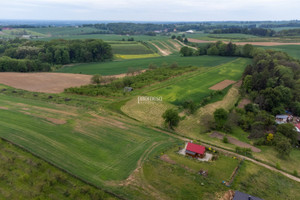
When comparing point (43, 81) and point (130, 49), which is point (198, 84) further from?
point (130, 49)

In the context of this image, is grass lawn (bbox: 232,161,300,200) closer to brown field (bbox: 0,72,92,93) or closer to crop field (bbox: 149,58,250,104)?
crop field (bbox: 149,58,250,104)

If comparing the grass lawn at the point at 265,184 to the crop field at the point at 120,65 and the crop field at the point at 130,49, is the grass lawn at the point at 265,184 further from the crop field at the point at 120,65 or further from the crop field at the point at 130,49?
the crop field at the point at 130,49

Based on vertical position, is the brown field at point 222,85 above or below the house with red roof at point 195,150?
above

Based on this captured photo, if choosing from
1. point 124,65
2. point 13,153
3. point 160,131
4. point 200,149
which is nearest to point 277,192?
point 200,149

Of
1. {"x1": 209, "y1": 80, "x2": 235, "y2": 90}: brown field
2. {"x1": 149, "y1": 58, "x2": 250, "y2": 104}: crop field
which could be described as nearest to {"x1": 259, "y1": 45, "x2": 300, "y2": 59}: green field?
{"x1": 149, "y1": 58, "x2": 250, "y2": 104}: crop field

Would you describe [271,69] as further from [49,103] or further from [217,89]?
[49,103]

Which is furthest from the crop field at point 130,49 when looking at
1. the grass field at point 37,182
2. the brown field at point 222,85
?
the grass field at point 37,182
